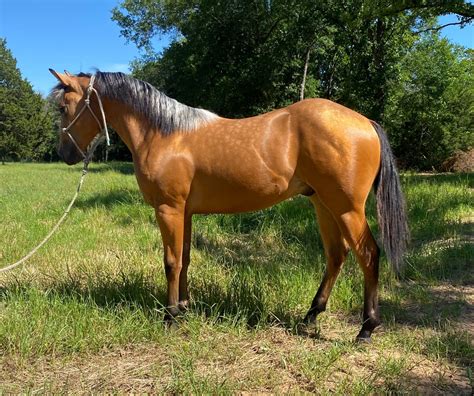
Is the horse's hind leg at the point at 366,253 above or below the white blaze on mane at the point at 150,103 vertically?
below

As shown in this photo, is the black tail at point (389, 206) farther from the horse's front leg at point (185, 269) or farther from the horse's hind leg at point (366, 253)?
the horse's front leg at point (185, 269)

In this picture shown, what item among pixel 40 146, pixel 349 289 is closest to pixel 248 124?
pixel 349 289

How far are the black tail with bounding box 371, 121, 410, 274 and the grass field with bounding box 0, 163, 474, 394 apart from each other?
0.68 m

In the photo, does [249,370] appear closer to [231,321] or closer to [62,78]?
[231,321]

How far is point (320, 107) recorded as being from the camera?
3.16 meters

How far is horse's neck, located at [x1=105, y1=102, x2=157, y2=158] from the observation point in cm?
346

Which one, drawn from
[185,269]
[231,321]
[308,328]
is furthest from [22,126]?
[308,328]

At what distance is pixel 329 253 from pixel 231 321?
102cm

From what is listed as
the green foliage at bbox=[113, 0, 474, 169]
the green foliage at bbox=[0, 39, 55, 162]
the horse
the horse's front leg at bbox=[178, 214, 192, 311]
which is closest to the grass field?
the horse's front leg at bbox=[178, 214, 192, 311]

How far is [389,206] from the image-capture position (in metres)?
3.21

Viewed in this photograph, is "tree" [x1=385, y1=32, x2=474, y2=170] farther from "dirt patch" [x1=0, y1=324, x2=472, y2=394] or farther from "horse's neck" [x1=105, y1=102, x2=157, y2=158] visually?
"dirt patch" [x1=0, y1=324, x2=472, y2=394]

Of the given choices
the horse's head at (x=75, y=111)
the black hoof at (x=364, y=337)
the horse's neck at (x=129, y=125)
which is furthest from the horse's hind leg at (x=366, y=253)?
the horse's head at (x=75, y=111)

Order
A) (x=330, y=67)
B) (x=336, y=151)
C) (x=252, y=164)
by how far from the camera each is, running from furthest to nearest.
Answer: (x=330, y=67)
(x=252, y=164)
(x=336, y=151)

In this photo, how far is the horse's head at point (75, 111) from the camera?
3.51m
